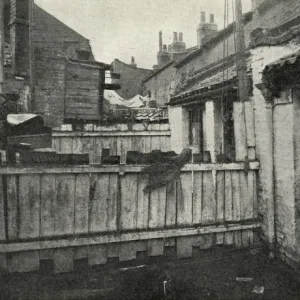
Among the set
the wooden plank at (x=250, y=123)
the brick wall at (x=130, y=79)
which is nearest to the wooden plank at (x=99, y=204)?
the wooden plank at (x=250, y=123)

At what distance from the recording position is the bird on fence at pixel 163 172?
4793mm

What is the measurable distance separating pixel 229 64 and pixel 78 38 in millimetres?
17011

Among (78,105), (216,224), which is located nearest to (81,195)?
(216,224)

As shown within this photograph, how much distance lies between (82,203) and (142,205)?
916 millimetres

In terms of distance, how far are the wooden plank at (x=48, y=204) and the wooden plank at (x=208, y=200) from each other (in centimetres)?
236

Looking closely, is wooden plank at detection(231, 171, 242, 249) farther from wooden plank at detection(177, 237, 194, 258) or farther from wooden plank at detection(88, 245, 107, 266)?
wooden plank at detection(88, 245, 107, 266)

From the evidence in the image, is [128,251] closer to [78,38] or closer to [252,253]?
[252,253]

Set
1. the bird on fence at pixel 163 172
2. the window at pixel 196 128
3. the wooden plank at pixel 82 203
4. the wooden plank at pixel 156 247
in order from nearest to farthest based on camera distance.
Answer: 1. the wooden plank at pixel 82 203
2. the bird on fence at pixel 163 172
3. the wooden plank at pixel 156 247
4. the window at pixel 196 128

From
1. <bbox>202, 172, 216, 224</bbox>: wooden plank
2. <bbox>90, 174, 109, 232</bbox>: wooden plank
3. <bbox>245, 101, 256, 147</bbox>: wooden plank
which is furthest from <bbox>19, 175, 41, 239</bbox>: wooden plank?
<bbox>245, 101, 256, 147</bbox>: wooden plank

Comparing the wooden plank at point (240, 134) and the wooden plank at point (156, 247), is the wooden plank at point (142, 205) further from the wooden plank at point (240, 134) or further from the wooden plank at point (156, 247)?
the wooden plank at point (240, 134)

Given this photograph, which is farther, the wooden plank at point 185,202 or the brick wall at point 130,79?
the brick wall at point 130,79

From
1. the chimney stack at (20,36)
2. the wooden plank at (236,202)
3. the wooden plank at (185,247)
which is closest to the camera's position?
the wooden plank at (185,247)

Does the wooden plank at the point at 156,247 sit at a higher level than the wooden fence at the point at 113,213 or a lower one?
lower

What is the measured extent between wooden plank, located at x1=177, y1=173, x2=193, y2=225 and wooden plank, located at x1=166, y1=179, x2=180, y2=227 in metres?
0.07
